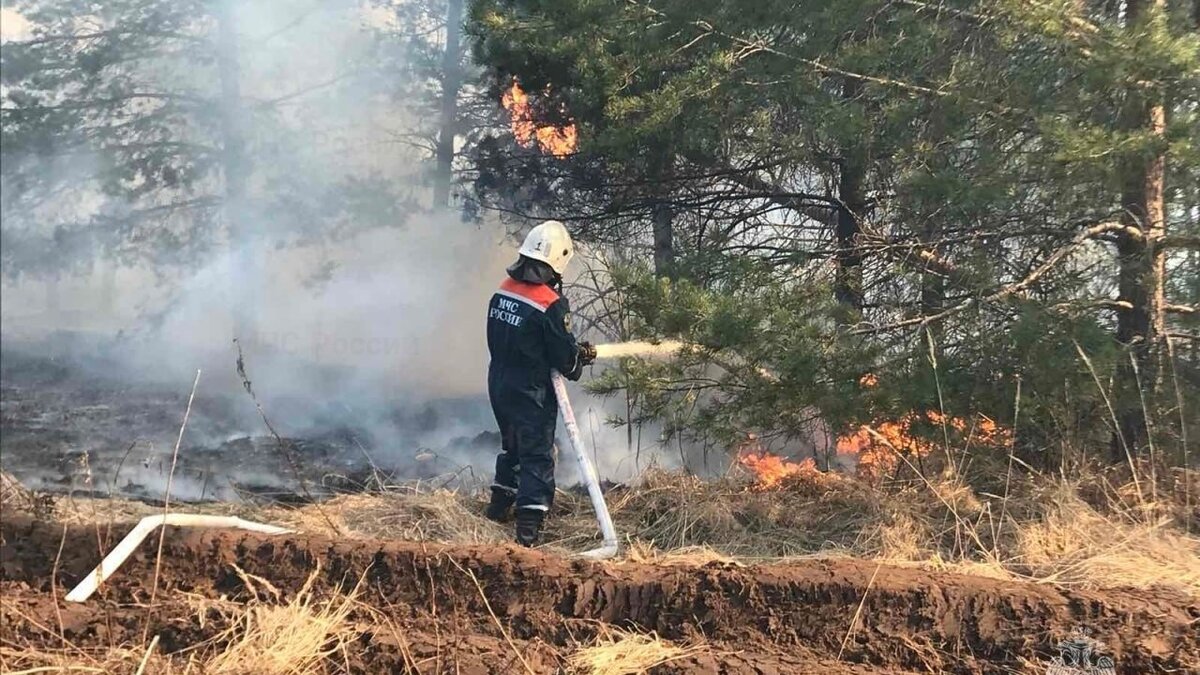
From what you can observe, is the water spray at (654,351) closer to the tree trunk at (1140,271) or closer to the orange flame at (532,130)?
the tree trunk at (1140,271)

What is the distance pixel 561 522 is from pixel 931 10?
3.73 metres

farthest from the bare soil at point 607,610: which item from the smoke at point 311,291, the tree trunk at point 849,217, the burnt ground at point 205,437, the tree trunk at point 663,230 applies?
the smoke at point 311,291

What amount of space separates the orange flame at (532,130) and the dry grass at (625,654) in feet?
15.2

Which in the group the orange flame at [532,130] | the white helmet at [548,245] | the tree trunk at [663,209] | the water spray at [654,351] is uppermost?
the orange flame at [532,130]

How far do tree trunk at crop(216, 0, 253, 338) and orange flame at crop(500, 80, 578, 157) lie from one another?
12.5 feet

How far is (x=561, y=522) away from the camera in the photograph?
207 inches

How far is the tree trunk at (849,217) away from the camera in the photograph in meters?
5.32

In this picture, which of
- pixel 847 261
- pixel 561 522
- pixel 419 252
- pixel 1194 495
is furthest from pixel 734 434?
pixel 419 252

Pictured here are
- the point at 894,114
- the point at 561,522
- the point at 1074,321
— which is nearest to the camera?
the point at 1074,321

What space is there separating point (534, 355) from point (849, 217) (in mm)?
2943

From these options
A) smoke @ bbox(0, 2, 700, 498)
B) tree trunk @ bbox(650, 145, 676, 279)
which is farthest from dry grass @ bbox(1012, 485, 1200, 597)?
smoke @ bbox(0, 2, 700, 498)

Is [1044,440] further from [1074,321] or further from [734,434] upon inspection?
[734,434]

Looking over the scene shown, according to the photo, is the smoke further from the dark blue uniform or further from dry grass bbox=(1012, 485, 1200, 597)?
dry grass bbox=(1012, 485, 1200, 597)
